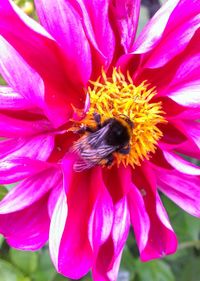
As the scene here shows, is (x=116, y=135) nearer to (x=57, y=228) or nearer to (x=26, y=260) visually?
(x=57, y=228)

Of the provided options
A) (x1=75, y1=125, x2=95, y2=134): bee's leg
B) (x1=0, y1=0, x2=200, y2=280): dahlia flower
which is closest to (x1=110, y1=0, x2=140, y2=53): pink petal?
(x1=0, y1=0, x2=200, y2=280): dahlia flower

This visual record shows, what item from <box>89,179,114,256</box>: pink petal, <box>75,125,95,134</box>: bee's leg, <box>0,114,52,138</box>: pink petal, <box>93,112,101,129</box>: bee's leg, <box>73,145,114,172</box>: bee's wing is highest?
<box>0,114,52,138</box>: pink petal

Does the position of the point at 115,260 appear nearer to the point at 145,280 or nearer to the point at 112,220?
the point at 112,220

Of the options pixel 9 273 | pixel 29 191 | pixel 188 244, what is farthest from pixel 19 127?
pixel 188 244

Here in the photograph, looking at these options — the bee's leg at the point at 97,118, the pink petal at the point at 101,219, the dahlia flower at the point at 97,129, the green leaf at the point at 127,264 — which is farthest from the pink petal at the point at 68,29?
the green leaf at the point at 127,264

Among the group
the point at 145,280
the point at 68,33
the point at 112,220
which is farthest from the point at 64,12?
the point at 145,280

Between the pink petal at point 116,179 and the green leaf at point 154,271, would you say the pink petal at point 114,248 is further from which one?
the green leaf at point 154,271

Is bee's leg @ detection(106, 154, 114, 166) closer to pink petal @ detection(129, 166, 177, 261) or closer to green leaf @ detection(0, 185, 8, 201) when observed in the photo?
pink petal @ detection(129, 166, 177, 261)
